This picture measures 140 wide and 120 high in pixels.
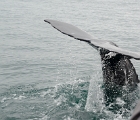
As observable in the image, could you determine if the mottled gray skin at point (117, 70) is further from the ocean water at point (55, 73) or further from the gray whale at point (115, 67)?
the ocean water at point (55, 73)

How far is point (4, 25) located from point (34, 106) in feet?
45.3

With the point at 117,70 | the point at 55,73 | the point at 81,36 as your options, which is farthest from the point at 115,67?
the point at 55,73

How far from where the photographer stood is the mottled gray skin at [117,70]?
5.74 meters

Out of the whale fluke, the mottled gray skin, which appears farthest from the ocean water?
the whale fluke

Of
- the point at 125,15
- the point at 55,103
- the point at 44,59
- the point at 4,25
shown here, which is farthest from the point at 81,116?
the point at 125,15

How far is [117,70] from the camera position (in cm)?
580

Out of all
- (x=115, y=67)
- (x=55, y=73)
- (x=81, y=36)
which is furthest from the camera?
(x=55, y=73)

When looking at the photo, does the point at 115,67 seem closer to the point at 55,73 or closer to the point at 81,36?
the point at 81,36

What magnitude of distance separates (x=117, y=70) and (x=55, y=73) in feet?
16.9

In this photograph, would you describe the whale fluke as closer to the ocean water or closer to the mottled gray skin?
the mottled gray skin

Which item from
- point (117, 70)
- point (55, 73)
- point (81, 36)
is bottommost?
point (55, 73)

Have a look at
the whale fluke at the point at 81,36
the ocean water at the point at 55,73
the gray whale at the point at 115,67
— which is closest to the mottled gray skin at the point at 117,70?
the gray whale at the point at 115,67

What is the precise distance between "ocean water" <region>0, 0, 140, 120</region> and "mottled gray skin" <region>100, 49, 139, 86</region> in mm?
235

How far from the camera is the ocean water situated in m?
6.60
